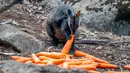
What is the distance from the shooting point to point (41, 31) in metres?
9.81

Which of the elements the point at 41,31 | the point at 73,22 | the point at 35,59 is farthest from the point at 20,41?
the point at 41,31

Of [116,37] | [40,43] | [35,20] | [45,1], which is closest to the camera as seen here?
[40,43]

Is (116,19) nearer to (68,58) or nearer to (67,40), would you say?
(67,40)

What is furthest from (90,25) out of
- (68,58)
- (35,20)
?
(68,58)

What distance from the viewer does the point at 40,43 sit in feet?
26.4

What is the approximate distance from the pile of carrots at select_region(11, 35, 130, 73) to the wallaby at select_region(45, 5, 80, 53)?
21 centimetres

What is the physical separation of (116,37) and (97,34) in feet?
1.75

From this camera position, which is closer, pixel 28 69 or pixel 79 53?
pixel 28 69

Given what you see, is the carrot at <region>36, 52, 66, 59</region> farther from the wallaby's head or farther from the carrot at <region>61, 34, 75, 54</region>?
the wallaby's head

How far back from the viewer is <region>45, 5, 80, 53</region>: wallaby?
791cm

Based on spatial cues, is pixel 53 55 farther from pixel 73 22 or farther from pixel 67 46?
pixel 73 22

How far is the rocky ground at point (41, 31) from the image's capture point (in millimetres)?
7766

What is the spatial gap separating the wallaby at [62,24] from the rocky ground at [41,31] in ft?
0.90

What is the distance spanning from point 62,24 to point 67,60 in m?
1.24
